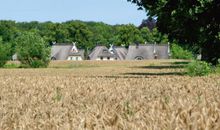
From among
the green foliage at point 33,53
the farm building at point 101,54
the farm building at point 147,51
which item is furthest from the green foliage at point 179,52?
the green foliage at point 33,53

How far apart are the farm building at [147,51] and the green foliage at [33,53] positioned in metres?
78.8

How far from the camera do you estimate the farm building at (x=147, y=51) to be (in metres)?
172

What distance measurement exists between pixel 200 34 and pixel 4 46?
63841 millimetres

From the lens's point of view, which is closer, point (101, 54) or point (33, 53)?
point (33, 53)

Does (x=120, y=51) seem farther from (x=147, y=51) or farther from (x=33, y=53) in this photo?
(x=33, y=53)

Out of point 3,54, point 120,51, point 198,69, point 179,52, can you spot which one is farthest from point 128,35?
point 198,69

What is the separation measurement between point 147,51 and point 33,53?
8424 cm

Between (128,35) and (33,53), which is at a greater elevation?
(128,35)

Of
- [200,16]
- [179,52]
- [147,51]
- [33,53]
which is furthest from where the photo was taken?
[179,52]

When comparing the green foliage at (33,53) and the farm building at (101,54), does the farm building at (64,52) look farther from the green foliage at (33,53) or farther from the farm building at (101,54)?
the green foliage at (33,53)

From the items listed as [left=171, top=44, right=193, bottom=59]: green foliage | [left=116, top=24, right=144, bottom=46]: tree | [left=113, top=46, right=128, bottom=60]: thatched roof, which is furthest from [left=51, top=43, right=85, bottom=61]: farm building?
[left=171, top=44, right=193, bottom=59]: green foliage

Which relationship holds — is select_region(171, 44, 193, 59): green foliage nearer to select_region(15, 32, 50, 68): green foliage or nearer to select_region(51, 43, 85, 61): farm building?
select_region(51, 43, 85, 61): farm building

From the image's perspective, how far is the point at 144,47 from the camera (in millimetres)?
173375

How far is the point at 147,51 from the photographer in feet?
567
